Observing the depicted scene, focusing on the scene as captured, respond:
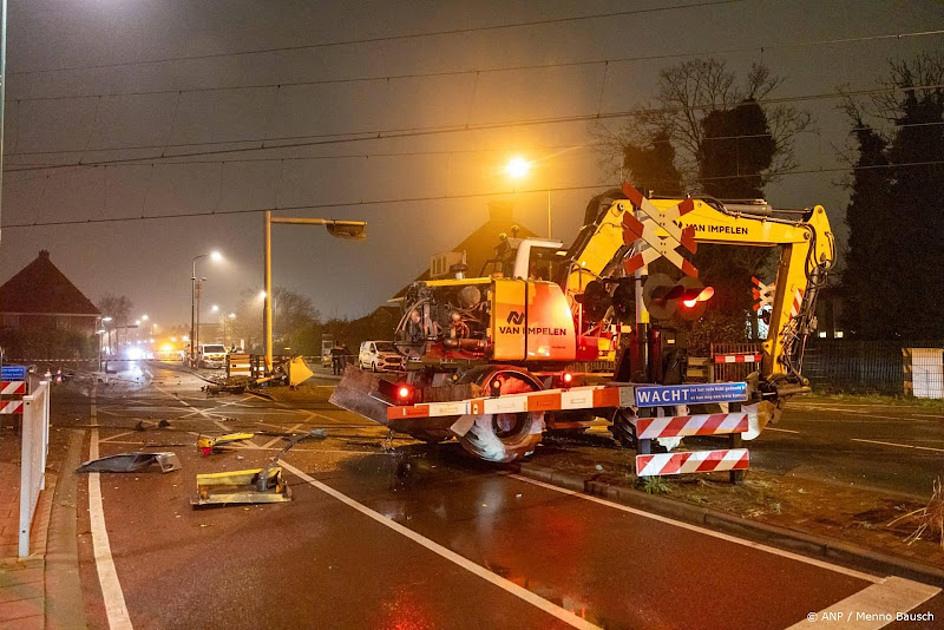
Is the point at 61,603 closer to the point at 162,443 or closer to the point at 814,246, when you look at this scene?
the point at 162,443

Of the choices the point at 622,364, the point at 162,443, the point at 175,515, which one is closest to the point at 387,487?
the point at 175,515

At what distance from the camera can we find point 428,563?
5750 mm

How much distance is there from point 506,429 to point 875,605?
5.86 meters

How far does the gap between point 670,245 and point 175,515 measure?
6.38 m

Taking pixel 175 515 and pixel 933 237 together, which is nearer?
pixel 175 515

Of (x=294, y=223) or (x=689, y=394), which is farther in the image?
(x=294, y=223)

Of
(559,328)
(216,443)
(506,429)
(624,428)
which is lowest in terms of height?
(216,443)

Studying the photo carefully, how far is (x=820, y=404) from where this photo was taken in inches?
843

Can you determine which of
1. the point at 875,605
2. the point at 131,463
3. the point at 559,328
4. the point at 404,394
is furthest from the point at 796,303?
the point at 131,463

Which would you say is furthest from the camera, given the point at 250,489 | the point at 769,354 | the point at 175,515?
the point at 769,354

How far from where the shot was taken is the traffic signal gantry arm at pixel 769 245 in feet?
34.9

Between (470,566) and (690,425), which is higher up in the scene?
(690,425)

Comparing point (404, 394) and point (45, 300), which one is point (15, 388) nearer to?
point (404, 394)

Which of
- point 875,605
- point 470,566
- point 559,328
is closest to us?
point 875,605
